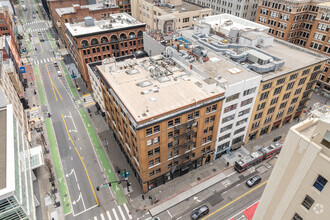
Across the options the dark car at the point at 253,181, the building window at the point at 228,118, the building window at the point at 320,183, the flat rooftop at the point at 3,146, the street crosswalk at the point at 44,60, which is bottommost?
the dark car at the point at 253,181

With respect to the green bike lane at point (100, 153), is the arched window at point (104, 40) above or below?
above

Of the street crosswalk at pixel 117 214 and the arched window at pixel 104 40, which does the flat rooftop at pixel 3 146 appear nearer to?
the street crosswalk at pixel 117 214

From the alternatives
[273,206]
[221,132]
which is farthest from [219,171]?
[273,206]

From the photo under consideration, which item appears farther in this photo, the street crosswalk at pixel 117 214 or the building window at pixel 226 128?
the building window at pixel 226 128

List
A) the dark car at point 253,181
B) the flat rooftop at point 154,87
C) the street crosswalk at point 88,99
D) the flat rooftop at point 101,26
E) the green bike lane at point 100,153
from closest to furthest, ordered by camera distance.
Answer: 1. the flat rooftop at point 154,87
2. the green bike lane at point 100,153
3. the dark car at point 253,181
4. the flat rooftop at point 101,26
5. the street crosswalk at point 88,99

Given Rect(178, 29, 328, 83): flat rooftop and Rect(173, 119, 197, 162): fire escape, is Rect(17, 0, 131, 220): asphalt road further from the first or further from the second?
Rect(178, 29, 328, 83): flat rooftop

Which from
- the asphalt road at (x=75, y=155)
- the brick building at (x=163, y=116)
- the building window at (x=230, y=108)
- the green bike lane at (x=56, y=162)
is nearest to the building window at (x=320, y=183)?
the brick building at (x=163, y=116)

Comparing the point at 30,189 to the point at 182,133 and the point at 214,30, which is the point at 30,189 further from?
the point at 214,30
